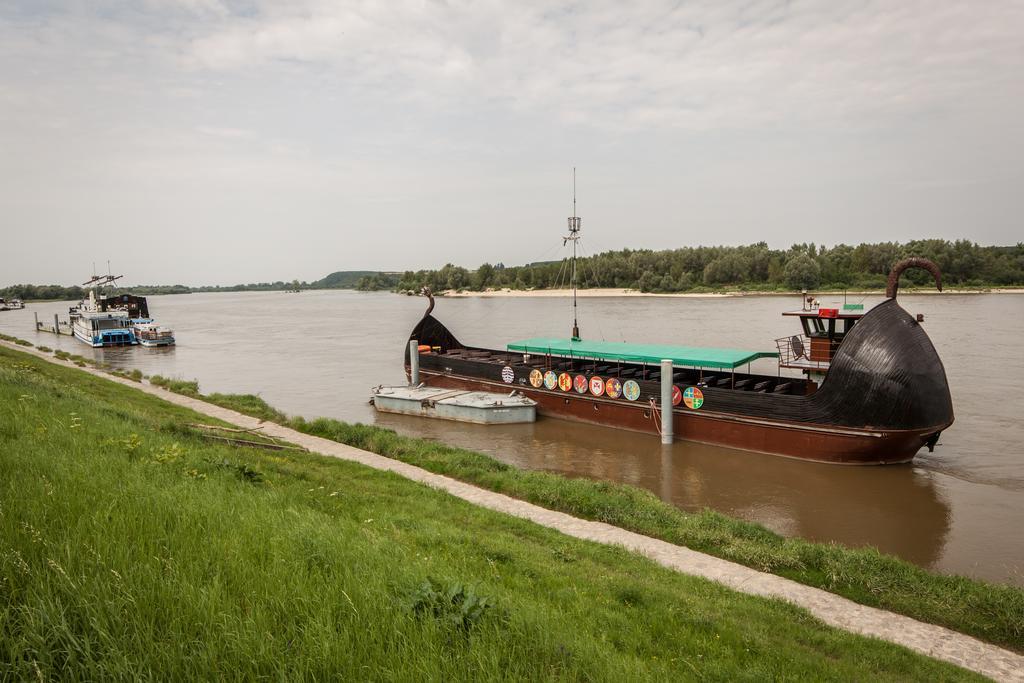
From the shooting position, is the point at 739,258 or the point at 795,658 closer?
the point at 795,658

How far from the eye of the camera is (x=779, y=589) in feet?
29.3

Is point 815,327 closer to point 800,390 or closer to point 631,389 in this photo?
point 800,390

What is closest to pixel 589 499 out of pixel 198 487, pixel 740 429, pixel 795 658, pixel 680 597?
pixel 680 597

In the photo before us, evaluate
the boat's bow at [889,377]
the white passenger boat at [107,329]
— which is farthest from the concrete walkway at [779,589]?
the white passenger boat at [107,329]

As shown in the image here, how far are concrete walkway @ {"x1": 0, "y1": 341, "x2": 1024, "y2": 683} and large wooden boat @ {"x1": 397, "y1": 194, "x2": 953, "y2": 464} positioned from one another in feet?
34.7

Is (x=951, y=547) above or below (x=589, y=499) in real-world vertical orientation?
below

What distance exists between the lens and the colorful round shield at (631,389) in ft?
75.2

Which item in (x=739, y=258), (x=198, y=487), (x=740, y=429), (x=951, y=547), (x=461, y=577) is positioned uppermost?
(x=739, y=258)

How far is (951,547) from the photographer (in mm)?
13734

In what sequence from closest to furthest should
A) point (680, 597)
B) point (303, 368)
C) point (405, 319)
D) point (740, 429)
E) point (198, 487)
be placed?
1. point (198, 487)
2. point (680, 597)
3. point (740, 429)
4. point (303, 368)
5. point (405, 319)

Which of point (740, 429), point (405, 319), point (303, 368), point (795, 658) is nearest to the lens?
point (795, 658)

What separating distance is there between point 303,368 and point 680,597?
38.1 m

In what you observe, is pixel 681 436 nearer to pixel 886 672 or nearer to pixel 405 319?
pixel 886 672

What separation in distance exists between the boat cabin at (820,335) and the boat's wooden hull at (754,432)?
7.90 feet
